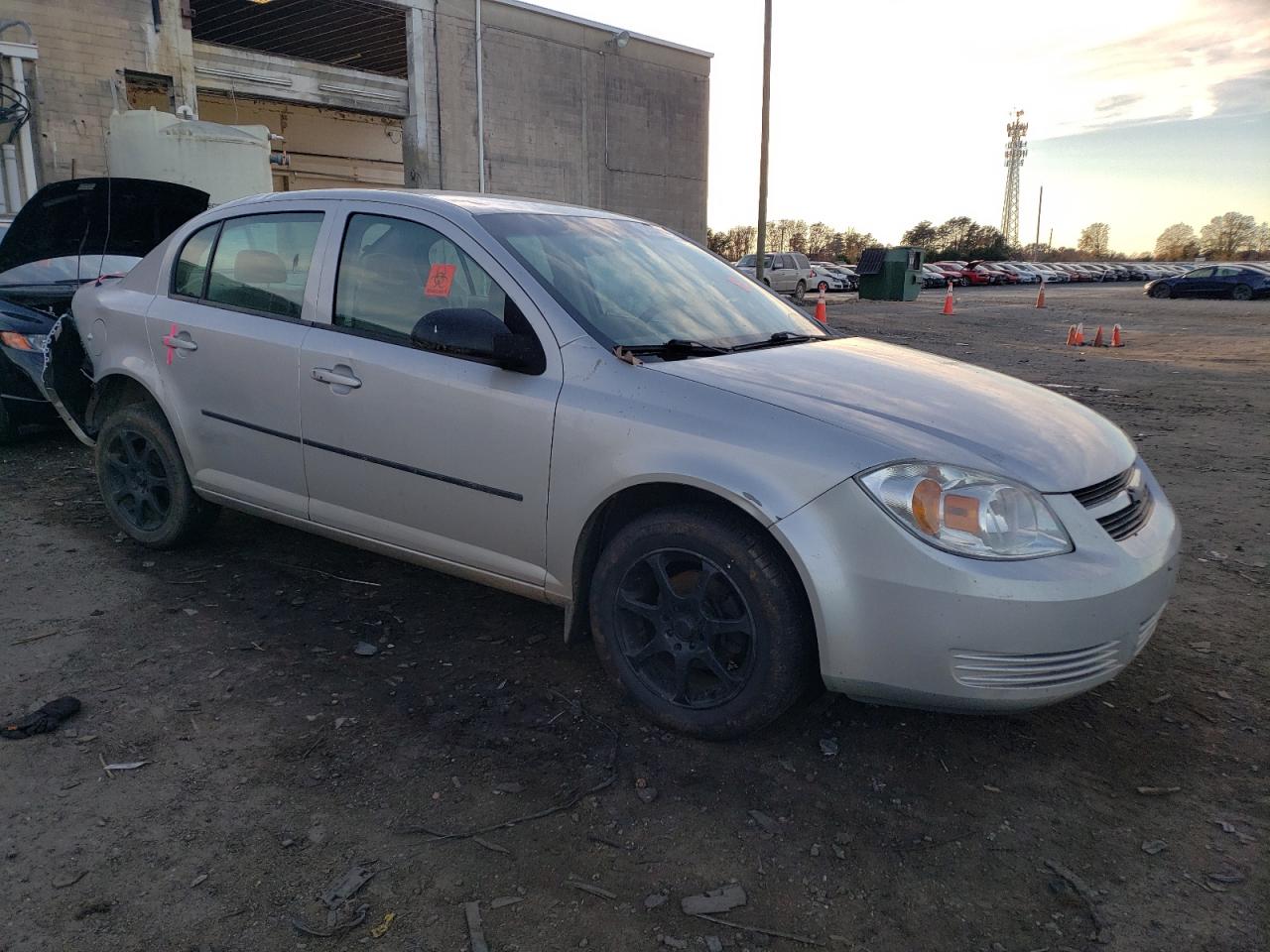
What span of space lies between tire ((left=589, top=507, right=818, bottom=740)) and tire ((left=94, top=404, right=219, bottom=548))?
7.73 feet

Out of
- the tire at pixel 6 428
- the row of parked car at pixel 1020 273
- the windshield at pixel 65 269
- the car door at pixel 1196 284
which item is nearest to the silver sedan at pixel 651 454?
the windshield at pixel 65 269

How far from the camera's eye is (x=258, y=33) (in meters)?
23.9

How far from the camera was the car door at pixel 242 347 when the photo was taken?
375cm

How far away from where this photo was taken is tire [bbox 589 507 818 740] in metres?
2.69

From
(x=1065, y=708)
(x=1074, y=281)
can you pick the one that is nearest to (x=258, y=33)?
(x=1065, y=708)

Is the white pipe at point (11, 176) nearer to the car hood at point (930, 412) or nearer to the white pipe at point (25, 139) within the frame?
the white pipe at point (25, 139)

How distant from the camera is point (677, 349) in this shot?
3191 mm

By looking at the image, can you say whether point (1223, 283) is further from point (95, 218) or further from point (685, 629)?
point (685, 629)

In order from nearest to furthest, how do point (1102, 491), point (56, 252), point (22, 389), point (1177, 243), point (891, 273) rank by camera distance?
point (1102, 491)
point (22, 389)
point (56, 252)
point (891, 273)
point (1177, 243)

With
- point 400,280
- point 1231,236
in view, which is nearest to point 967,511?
point 400,280

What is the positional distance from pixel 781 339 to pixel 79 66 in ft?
57.3

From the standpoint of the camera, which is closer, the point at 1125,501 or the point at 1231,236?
the point at 1125,501

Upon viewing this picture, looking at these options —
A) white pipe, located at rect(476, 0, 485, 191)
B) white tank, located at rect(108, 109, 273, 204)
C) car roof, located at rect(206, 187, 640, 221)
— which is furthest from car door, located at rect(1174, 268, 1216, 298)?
car roof, located at rect(206, 187, 640, 221)

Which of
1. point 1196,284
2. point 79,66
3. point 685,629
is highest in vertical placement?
point 79,66
